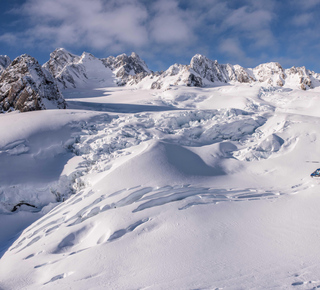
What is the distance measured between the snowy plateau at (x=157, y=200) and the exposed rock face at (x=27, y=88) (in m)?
0.14

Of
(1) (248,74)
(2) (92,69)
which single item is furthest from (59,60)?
(1) (248,74)

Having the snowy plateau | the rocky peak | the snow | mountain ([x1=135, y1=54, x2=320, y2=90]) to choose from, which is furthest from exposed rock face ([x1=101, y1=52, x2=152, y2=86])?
the snow

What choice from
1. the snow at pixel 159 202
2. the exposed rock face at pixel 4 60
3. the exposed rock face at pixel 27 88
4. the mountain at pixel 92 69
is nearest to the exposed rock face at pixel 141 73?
the mountain at pixel 92 69

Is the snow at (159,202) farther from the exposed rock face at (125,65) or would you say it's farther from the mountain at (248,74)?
the exposed rock face at (125,65)

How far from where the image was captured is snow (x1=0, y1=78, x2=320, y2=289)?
170 inches

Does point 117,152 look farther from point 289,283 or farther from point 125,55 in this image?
point 125,55

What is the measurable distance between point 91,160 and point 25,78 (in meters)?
10.8

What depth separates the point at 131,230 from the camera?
217 inches

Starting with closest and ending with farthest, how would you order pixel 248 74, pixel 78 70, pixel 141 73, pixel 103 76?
pixel 141 73, pixel 78 70, pixel 248 74, pixel 103 76

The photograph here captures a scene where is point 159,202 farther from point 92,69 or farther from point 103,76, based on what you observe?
point 92,69

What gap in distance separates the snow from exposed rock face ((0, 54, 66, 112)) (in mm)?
3338

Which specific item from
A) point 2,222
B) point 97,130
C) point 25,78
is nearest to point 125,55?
point 25,78

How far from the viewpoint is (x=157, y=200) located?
21.5 ft

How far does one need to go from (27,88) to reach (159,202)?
47.2 ft
